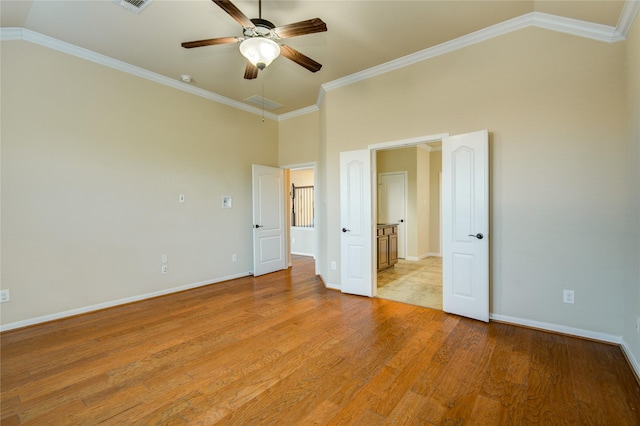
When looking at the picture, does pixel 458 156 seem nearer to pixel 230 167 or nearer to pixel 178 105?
pixel 230 167

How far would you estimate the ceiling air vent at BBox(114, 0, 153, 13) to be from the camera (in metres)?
2.67

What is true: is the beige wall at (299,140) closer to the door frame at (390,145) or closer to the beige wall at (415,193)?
the door frame at (390,145)

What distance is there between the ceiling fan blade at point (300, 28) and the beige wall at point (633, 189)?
251 centimetres

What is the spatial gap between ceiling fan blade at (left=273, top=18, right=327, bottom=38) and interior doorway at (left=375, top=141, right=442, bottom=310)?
12.8 feet

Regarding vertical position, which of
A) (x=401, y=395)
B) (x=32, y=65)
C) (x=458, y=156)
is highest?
(x=32, y=65)

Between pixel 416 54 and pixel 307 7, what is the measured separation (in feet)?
5.27

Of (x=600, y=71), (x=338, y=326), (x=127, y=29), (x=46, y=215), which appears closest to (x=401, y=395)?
(x=338, y=326)

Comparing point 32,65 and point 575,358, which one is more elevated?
point 32,65

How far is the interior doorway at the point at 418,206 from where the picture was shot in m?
5.92

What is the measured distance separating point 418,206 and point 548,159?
4076 mm

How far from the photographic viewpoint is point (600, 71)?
105 inches

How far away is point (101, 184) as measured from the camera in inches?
143

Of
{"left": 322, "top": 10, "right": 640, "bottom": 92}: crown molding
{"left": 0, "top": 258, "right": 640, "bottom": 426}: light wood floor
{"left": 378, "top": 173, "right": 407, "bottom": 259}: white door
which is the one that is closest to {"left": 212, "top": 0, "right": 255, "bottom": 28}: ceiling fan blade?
{"left": 322, "top": 10, "right": 640, "bottom": 92}: crown molding

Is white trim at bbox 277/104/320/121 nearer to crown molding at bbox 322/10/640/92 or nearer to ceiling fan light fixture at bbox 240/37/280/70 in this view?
crown molding at bbox 322/10/640/92
